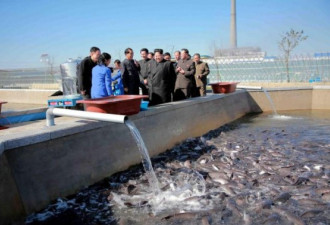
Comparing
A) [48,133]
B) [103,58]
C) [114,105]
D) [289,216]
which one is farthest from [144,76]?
[289,216]

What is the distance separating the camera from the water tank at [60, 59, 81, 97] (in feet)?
40.7

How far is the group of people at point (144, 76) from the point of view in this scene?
7.91 m

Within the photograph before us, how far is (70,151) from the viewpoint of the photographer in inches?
244

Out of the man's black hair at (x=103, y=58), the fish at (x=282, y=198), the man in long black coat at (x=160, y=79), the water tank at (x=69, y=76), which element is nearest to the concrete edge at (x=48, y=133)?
the man's black hair at (x=103, y=58)

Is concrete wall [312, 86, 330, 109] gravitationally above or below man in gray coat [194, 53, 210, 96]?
below

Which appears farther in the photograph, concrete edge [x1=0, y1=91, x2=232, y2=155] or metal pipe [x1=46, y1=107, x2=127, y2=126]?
metal pipe [x1=46, y1=107, x2=127, y2=126]

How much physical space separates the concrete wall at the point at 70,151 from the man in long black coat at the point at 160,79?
717mm

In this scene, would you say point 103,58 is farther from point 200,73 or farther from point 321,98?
point 321,98

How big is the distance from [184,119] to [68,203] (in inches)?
211

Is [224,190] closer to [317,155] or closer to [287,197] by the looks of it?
[287,197]

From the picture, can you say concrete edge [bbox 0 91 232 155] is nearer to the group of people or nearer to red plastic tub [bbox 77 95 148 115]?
red plastic tub [bbox 77 95 148 115]

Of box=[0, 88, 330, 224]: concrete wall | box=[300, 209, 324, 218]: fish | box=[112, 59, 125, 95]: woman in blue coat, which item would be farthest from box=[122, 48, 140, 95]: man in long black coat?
box=[300, 209, 324, 218]: fish

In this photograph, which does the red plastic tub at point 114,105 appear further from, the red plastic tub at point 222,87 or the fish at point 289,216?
the red plastic tub at point 222,87

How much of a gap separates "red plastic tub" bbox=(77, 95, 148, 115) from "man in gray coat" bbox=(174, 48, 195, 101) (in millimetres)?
4518
